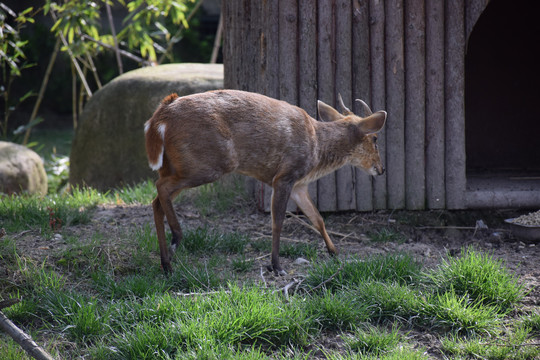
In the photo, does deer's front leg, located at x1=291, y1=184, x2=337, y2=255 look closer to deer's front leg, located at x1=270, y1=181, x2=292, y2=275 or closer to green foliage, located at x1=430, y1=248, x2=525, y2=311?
deer's front leg, located at x1=270, y1=181, x2=292, y2=275

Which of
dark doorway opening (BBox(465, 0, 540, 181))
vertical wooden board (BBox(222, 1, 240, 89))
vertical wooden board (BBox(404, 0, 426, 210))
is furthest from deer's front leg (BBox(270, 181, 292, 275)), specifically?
dark doorway opening (BBox(465, 0, 540, 181))

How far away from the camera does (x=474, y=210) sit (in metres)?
7.42

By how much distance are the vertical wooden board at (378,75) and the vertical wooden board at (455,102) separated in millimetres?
658

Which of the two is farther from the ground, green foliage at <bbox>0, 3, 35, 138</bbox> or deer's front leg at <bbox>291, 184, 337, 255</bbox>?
green foliage at <bbox>0, 3, 35, 138</bbox>

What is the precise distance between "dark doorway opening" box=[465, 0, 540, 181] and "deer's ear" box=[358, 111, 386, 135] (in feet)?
12.6

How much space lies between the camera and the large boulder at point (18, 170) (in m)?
9.07

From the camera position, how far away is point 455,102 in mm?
6793

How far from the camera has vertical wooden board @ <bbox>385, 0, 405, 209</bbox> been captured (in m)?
6.70

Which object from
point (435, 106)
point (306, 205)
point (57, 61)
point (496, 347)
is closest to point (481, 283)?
point (496, 347)

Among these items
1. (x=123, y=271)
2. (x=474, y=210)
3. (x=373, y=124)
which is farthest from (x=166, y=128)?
(x=474, y=210)

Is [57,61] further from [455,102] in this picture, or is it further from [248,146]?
[248,146]

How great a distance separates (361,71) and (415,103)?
0.66 m

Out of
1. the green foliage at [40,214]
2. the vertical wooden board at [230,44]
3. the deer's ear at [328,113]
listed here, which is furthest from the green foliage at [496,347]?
the vertical wooden board at [230,44]

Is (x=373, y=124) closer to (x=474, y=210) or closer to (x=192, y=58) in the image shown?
(x=474, y=210)
